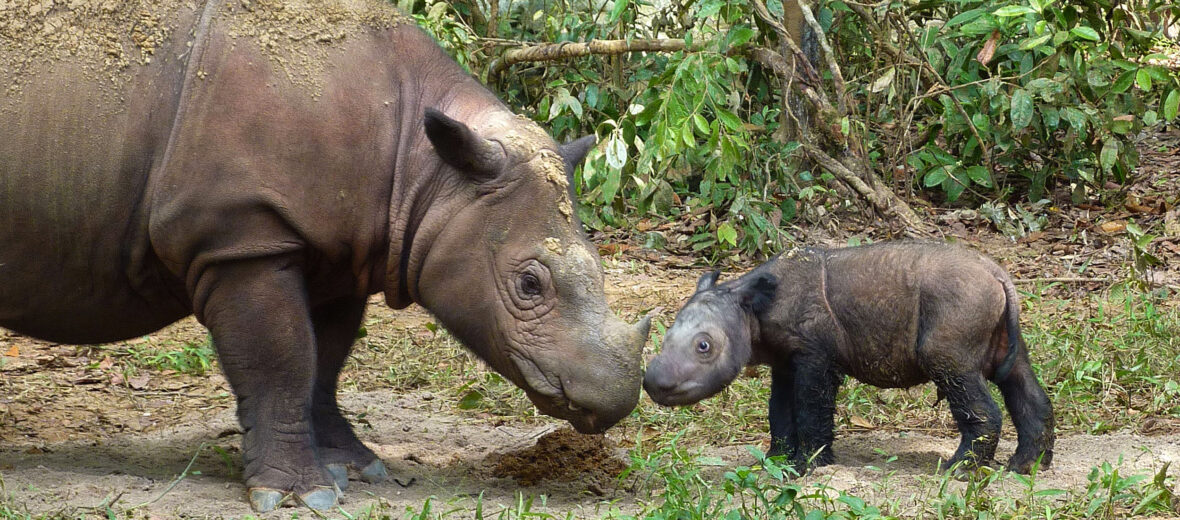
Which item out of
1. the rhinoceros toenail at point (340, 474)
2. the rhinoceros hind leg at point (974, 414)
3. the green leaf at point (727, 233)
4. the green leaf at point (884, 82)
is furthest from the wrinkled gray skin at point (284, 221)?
the green leaf at point (884, 82)

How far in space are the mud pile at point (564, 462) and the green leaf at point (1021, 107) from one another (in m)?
4.11

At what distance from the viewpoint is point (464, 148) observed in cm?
468

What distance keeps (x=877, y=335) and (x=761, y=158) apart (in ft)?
13.1

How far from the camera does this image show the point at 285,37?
185 inches

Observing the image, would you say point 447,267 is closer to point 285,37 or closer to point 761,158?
point 285,37

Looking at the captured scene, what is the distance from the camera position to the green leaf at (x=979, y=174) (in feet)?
30.6

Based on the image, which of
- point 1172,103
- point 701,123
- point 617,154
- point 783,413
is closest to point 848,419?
point 783,413

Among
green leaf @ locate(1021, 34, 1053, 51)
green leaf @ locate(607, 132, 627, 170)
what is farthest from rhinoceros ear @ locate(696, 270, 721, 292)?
green leaf @ locate(1021, 34, 1053, 51)

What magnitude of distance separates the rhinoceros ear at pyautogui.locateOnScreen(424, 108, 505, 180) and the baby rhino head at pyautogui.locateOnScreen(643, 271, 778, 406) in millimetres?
1014

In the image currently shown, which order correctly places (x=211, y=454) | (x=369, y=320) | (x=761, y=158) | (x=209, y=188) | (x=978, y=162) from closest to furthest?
(x=209, y=188) < (x=211, y=454) < (x=369, y=320) < (x=761, y=158) < (x=978, y=162)

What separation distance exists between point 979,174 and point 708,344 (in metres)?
4.77

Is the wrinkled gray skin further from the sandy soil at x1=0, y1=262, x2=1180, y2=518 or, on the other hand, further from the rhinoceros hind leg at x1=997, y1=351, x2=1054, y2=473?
the rhinoceros hind leg at x1=997, y1=351, x2=1054, y2=473

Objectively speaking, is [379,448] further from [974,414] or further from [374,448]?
[974,414]

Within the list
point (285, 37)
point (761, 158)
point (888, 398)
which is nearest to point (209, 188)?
point (285, 37)
